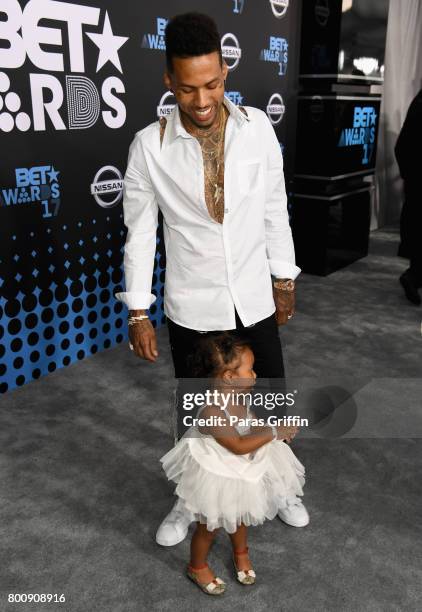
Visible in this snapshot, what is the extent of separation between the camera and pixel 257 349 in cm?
186

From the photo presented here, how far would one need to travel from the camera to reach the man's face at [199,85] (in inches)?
59.1

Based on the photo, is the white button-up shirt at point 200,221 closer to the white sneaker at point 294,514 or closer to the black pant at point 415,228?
the white sneaker at point 294,514

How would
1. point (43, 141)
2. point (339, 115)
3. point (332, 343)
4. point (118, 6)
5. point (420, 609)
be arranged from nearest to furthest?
point (420, 609)
point (43, 141)
point (118, 6)
point (332, 343)
point (339, 115)

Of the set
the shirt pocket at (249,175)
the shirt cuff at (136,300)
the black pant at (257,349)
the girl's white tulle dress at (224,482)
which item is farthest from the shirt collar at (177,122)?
the girl's white tulle dress at (224,482)

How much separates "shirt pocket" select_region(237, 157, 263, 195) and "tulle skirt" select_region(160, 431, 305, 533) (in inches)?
28.4

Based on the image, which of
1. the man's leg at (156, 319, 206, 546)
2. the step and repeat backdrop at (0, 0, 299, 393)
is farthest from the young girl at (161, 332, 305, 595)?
the step and repeat backdrop at (0, 0, 299, 393)

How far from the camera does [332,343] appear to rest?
361cm

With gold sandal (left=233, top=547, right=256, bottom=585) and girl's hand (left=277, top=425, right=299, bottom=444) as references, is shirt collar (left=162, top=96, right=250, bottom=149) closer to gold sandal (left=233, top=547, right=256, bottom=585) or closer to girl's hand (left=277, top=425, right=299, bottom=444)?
girl's hand (left=277, top=425, right=299, bottom=444)

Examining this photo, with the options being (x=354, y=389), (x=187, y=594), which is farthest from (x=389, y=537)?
(x=354, y=389)

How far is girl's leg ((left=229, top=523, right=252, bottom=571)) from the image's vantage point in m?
1.74

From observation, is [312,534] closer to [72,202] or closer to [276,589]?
[276,589]

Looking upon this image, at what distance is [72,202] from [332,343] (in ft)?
5.78

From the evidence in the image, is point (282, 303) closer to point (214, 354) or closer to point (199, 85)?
point (214, 354)

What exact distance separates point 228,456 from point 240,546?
380 millimetres
